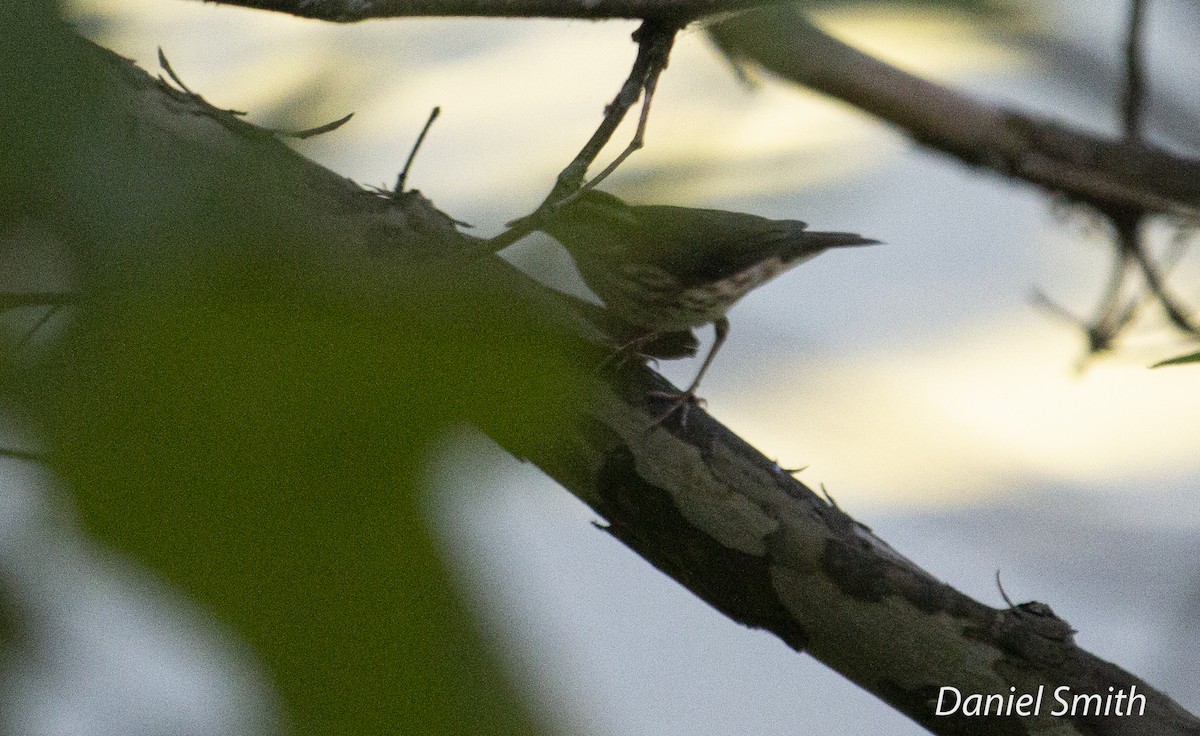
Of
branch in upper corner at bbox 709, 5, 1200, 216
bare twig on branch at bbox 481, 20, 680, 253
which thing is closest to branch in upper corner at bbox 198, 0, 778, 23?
bare twig on branch at bbox 481, 20, 680, 253

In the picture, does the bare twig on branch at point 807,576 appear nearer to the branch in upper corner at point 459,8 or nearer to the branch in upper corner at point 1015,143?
the branch in upper corner at point 459,8

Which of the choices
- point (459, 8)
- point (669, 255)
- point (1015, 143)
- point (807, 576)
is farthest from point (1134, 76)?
point (459, 8)

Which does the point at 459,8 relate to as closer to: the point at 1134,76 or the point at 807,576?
the point at 807,576

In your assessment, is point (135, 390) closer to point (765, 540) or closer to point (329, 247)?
point (329, 247)

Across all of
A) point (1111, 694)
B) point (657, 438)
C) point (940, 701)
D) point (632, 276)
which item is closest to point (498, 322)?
point (632, 276)

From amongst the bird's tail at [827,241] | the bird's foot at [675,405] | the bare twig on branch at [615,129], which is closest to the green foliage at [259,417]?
the bare twig on branch at [615,129]

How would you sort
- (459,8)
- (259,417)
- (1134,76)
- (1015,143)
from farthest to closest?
(1015,143) → (1134,76) → (459,8) → (259,417)

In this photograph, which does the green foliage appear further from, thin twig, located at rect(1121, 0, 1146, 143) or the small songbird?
thin twig, located at rect(1121, 0, 1146, 143)
